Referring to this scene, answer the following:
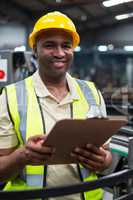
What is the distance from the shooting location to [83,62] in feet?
27.0

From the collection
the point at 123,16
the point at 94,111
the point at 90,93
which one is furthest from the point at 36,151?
the point at 123,16

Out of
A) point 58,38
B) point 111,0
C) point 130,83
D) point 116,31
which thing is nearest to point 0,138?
point 58,38

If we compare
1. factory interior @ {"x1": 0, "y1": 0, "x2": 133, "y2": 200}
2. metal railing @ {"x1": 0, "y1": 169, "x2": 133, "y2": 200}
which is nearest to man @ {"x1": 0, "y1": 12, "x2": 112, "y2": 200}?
metal railing @ {"x1": 0, "y1": 169, "x2": 133, "y2": 200}

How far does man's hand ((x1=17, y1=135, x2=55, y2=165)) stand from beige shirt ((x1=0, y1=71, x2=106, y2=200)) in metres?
0.14

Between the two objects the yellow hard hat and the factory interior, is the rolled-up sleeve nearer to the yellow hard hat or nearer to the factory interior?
the yellow hard hat

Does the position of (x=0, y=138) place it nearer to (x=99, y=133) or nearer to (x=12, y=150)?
(x=12, y=150)

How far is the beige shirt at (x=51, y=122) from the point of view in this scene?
1599 mm

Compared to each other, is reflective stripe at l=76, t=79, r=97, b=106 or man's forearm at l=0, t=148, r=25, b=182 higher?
reflective stripe at l=76, t=79, r=97, b=106

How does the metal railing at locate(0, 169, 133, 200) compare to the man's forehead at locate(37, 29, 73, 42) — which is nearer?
the metal railing at locate(0, 169, 133, 200)

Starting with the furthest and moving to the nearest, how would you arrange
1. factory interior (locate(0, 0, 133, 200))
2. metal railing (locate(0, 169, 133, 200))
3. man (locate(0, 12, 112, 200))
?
1. factory interior (locate(0, 0, 133, 200))
2. man (locate(0, 12, 112, 200))
3. metal railing (locate(0, 169, 133, 200))

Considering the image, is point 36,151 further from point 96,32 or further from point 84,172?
point 96,32

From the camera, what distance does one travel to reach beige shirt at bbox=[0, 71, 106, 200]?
1599 millimetres

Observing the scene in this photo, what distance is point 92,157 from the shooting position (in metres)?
1.52

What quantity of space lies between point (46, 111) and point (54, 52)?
242 mm
